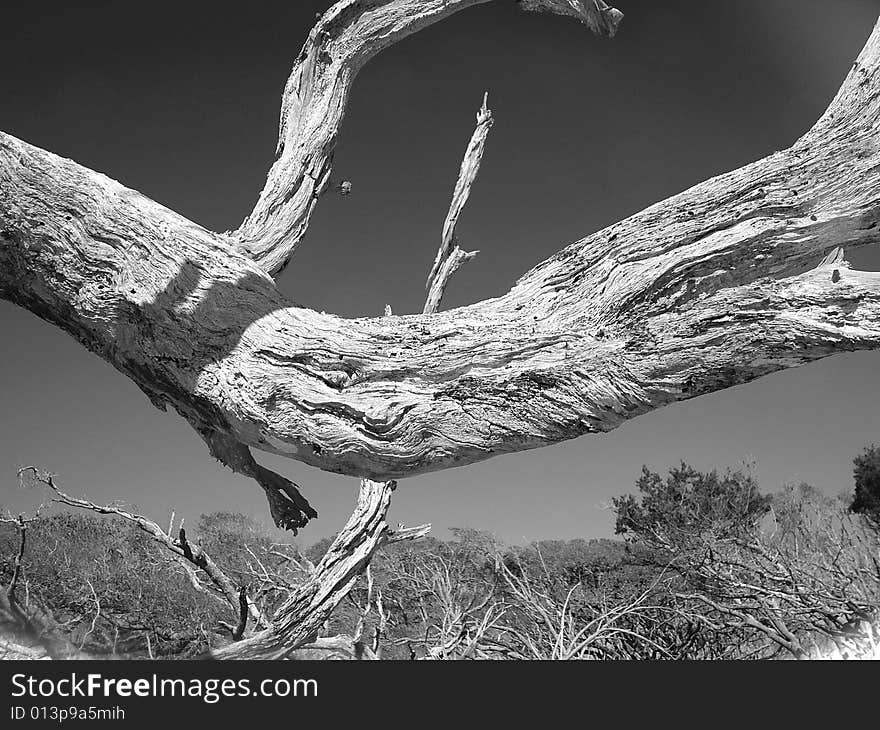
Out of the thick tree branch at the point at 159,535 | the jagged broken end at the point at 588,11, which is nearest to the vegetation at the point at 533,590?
the thick tree branch at the point at 159,535

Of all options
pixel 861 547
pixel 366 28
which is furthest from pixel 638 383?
pixel 861 547

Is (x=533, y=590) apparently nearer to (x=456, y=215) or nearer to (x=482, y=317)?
(x=456, y=215)

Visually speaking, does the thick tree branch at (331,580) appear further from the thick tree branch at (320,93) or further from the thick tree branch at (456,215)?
the thick tree branch at (320,93)

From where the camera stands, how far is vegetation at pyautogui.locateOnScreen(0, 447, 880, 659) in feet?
12.4

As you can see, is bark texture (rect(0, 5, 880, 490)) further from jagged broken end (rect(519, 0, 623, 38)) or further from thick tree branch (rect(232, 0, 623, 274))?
jagged broken end (rect(519, 0, 623, 38))

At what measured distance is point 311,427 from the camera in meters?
1.58

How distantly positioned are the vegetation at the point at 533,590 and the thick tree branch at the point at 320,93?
6.23ft

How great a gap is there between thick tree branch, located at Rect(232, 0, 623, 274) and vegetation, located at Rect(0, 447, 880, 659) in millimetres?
1899

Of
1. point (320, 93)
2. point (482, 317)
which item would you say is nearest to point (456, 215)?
point (320, 93)

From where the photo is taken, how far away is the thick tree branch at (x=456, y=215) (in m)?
4.96

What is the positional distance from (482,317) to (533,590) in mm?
3547

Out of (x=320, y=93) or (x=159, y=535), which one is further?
(x=159, y=535)

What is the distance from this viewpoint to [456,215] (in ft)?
16.3

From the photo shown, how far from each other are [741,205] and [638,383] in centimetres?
45
